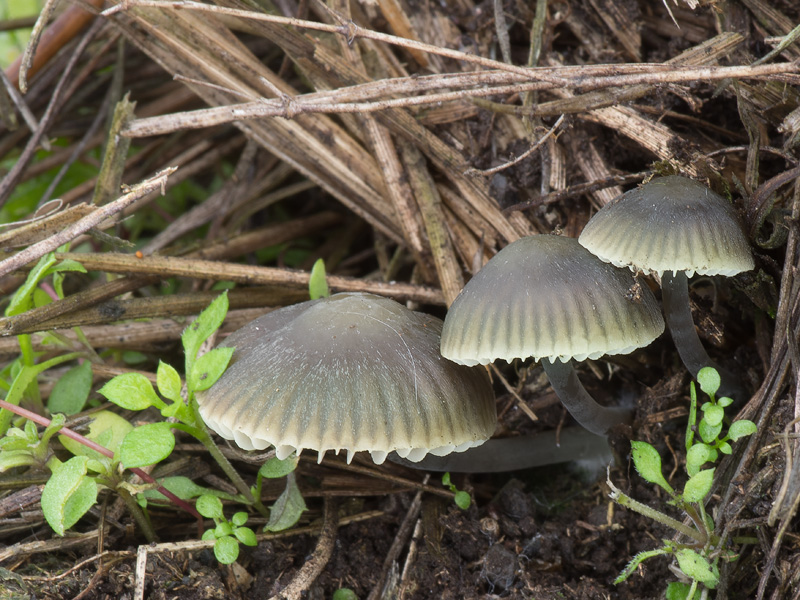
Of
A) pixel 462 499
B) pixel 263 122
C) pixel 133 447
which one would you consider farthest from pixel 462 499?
pixel 263 122

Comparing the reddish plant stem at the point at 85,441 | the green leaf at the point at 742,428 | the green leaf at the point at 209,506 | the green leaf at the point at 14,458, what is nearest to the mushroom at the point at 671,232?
the green leaf at the point at 742,428

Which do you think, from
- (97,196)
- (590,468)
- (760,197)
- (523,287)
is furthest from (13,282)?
(760,197)

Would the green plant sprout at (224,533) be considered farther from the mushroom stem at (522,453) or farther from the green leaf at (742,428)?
the green leaf at (742,428)

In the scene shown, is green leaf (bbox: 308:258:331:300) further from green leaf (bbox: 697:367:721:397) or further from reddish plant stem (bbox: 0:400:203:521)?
green leaf (bbox: 697:367:721:397)

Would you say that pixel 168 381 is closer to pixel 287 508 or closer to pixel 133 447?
pixel 133 447

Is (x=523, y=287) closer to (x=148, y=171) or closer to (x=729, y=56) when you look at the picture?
(x=729, y=56)
